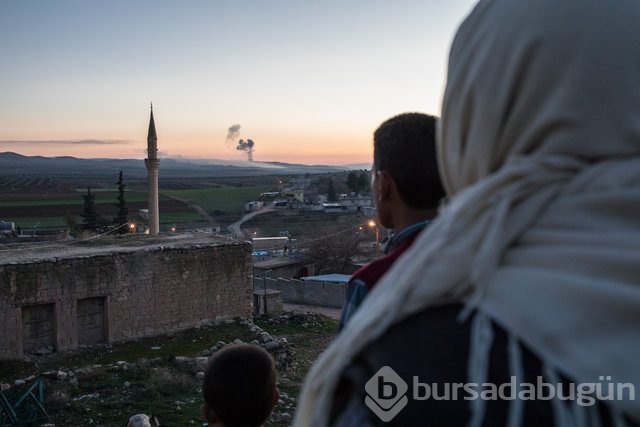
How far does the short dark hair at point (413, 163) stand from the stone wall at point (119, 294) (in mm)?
10601

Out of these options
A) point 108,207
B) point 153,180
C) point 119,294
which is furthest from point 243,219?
point 119,294

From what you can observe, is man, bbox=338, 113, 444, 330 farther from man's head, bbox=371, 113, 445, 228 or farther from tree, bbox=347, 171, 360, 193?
tree, bbox=347, 171, 360, 193

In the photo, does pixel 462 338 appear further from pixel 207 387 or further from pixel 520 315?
pixel 207 387

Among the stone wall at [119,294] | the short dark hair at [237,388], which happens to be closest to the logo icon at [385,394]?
the short dark hair at [237,388]

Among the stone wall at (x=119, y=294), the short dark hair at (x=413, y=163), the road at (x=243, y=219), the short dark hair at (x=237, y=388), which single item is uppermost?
the short dark hair at (x=413, y=163)

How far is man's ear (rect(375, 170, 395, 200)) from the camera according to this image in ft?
5.52

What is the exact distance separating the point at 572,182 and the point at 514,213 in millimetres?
84

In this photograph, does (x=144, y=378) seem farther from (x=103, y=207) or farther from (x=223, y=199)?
(x=223, y=199)

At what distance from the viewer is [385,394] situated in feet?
2.47

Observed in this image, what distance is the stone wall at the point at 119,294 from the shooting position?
1065 centimetres

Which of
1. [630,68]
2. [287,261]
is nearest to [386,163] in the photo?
[630,68]

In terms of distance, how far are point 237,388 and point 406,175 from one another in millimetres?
1177

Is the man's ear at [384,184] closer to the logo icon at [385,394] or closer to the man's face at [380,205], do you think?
the man's face at [380,205]

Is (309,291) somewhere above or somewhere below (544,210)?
below
